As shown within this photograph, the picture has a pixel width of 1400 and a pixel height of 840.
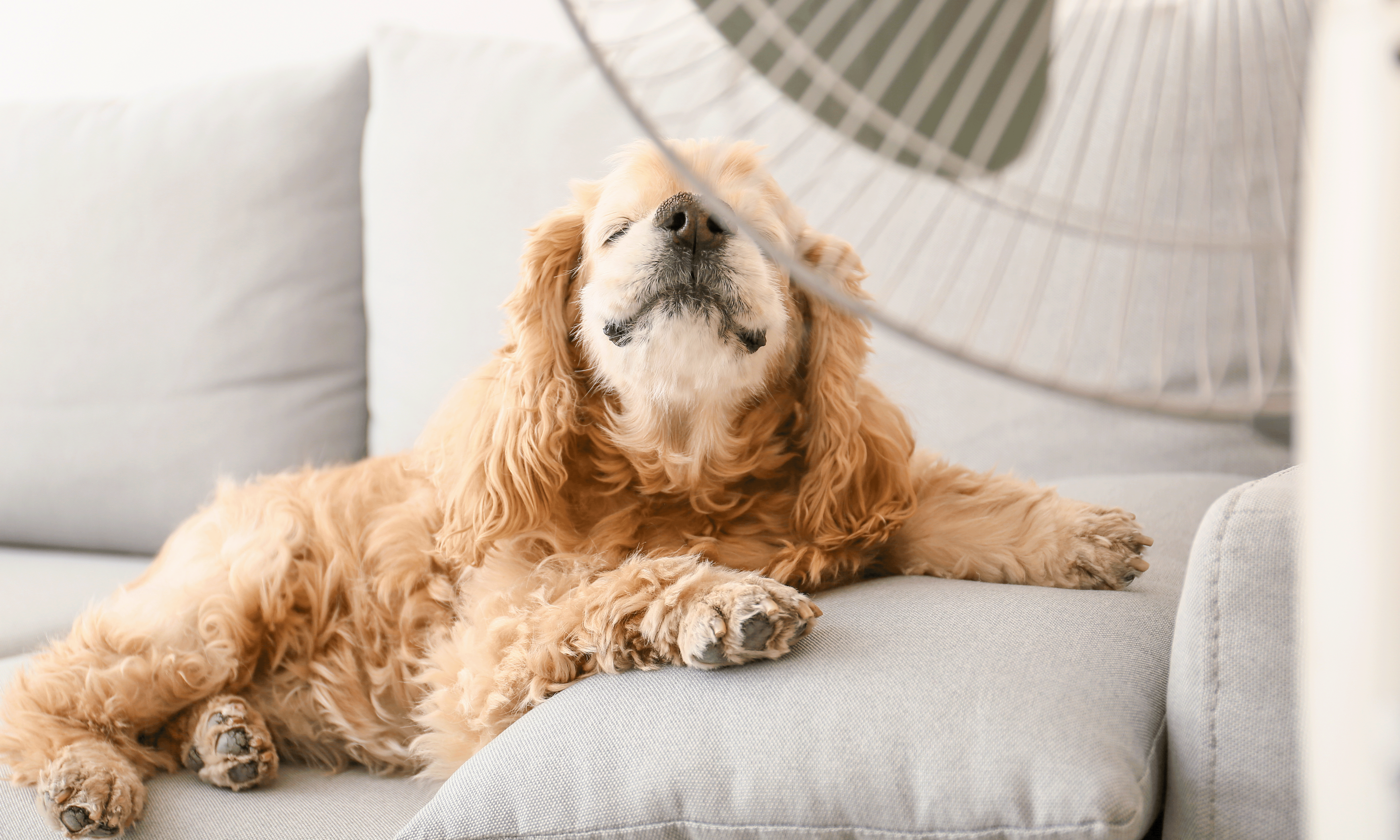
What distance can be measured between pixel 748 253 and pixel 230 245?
5.03ft

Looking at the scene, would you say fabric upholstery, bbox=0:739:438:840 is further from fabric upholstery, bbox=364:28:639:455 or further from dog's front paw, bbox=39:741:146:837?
fabric upholstery, bbox=364:28:639:455

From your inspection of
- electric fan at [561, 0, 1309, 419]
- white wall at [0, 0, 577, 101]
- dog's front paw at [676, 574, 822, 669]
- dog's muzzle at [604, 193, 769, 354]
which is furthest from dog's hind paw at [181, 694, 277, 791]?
white wall at [0, 0, 577, 101]

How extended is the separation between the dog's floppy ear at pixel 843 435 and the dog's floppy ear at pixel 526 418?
1.13 ft

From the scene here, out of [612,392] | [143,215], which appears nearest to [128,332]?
[143,215]

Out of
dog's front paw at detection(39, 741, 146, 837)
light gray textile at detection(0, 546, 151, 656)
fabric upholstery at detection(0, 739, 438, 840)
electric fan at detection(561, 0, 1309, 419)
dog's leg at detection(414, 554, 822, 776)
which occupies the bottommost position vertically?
light gray textile at detection(0, 546, 151, 656)

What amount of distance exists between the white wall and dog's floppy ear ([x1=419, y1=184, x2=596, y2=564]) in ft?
4.63

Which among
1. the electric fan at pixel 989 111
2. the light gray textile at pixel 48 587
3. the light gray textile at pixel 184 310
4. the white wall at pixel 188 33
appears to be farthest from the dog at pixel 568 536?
the white wall at pixel 188 33

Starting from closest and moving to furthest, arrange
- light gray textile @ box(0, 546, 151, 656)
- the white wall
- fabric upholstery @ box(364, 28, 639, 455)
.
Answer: light gray textile @ box(0, 546, 151, 656) < fabric upholstery @ box(364, 28, 639, 455) < the white wall

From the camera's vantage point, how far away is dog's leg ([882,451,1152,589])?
4.13ft

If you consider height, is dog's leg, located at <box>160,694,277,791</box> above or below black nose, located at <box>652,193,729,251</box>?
below

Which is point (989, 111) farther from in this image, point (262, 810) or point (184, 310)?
point (184, 310)

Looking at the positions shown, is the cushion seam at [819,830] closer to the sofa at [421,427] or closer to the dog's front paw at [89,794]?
the sofa at [421,427]

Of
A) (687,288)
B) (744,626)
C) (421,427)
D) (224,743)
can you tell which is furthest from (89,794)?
(421,427)

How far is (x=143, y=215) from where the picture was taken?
92.3 inches
